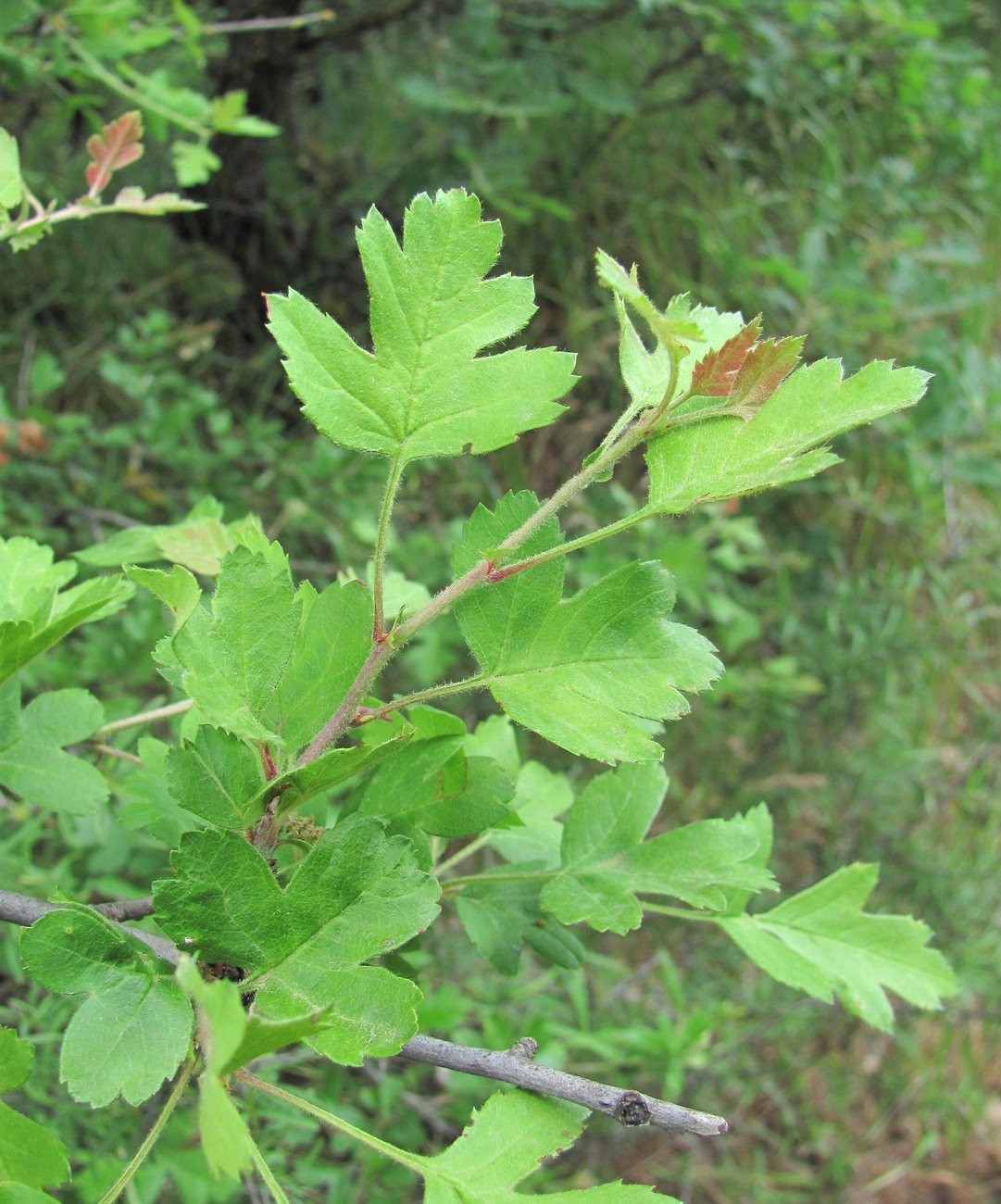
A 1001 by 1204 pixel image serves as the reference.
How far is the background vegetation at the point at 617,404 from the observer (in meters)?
2.03

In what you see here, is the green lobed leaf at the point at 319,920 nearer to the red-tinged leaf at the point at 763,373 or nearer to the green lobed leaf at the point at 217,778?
the green lobed leaf at the point at 217,778

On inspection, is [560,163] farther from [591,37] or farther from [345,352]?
[345,352]

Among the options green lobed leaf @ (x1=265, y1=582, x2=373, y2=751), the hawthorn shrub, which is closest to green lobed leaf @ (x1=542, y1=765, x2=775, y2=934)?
the hawthorn shrub

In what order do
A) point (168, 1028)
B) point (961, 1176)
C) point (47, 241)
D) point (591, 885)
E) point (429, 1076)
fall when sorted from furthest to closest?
point (961, 1176) → point (47, 241) → point (429, 1076) → point (591, 885) → point (168, 1028)

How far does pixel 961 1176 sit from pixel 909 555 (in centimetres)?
165

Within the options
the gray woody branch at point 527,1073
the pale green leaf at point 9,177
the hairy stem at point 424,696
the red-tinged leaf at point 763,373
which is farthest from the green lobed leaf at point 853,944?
the pale green leaf at point 9,177

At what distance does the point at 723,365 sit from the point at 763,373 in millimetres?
24

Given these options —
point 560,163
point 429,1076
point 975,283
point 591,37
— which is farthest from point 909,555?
point 429,1076

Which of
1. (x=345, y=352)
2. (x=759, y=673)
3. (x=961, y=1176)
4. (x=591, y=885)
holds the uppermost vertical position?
(x=345, y=352)

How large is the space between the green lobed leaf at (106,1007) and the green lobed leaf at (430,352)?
0.32 meters

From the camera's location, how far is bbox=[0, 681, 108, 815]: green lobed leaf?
754 mm

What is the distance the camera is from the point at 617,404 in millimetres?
2812

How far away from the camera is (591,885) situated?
0.75 metres

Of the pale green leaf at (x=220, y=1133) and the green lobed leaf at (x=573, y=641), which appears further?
the green lobed leaf at (x=573, y=641)
